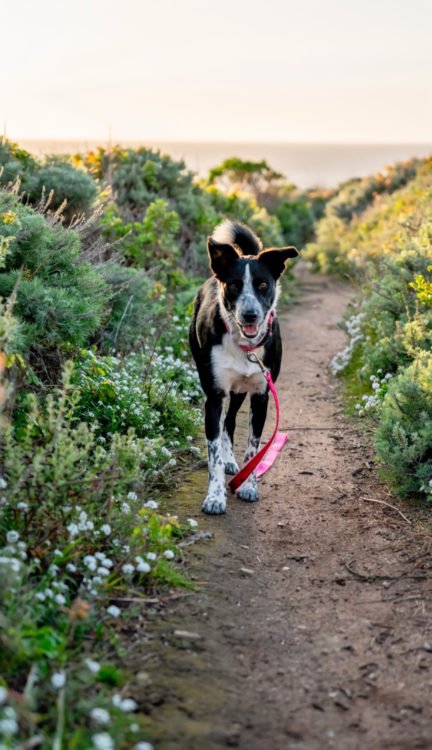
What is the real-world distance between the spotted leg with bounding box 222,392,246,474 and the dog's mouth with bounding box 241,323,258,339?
3.05 feet

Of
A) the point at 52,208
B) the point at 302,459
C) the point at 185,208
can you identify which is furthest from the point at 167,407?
the point at 185,208

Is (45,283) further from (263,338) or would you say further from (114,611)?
(114,611)

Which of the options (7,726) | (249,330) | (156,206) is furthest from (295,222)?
(7,726)

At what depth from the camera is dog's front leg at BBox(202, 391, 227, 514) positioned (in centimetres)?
507

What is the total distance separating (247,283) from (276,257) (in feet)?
0.93

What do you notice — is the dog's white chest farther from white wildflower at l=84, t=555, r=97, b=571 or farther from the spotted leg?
white wildflower at l=84, t=555, r=97, b=571

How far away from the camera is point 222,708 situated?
9.92ft

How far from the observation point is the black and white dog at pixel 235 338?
500 cm

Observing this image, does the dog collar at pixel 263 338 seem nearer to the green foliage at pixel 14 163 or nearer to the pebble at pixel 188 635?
the pebble at pixel 188 635

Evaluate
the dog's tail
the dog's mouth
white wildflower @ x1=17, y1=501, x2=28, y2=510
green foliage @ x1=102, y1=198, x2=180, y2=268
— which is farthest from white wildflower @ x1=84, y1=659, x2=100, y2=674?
green foliage @ x1=102, y1=198, x2=180, y2=268

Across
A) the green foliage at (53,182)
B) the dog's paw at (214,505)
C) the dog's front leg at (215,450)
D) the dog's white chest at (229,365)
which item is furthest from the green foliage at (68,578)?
the green foliage at (53,182)

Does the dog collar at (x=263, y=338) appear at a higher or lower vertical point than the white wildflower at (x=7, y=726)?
higher

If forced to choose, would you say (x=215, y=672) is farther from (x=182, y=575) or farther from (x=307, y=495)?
(x=307, y=495)

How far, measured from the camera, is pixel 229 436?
593cm
